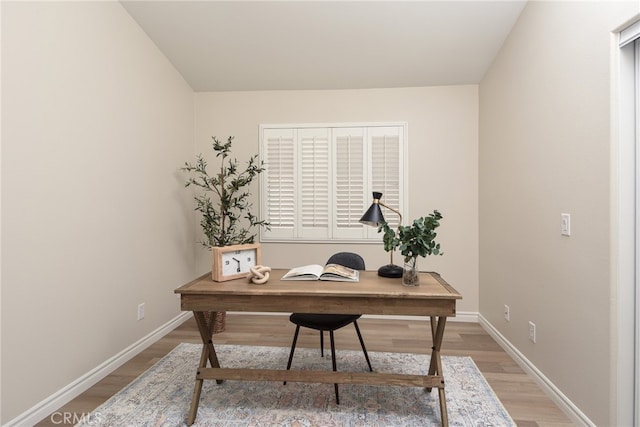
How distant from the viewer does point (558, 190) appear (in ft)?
6.63

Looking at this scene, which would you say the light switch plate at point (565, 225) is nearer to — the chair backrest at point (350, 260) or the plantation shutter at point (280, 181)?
the chair backrest at point (350, 260)

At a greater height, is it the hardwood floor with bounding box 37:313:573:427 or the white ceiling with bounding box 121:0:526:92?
the white ceiling with bounding box 121:0:526:92

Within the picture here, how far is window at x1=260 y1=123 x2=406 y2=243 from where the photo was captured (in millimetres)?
3529

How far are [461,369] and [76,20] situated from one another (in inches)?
144

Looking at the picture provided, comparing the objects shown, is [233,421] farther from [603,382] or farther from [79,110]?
[79,110]

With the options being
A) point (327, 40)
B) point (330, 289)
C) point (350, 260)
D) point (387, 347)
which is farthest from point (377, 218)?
point (327, 40)

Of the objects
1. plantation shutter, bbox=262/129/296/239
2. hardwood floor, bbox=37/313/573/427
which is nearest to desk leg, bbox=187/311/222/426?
hardwood floor, bbox=37/313/573/427

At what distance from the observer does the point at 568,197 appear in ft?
6.30

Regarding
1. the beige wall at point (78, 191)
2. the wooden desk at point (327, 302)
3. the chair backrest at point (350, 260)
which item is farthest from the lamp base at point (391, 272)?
the beige wall at point (78, 191)

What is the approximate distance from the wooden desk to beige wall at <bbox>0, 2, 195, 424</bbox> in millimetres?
884

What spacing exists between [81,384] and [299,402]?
1464mm

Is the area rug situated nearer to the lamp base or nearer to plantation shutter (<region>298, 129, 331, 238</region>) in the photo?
the lamp base

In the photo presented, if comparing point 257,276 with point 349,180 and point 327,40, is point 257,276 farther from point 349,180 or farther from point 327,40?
point 327,40

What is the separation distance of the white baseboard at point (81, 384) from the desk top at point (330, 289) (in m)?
1.08
